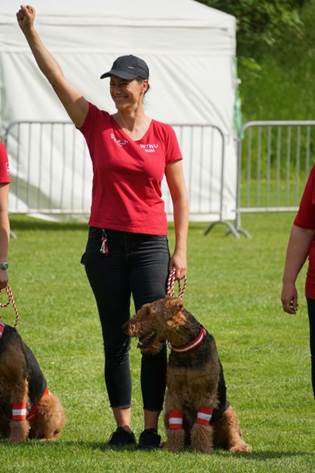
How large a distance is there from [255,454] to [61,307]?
16.8 feet

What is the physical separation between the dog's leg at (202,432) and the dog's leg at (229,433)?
0.45 ft

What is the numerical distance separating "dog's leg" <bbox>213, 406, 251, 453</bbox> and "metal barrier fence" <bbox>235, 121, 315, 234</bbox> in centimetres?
996

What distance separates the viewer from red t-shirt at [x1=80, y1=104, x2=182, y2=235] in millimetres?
6969

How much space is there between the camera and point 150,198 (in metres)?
7.05

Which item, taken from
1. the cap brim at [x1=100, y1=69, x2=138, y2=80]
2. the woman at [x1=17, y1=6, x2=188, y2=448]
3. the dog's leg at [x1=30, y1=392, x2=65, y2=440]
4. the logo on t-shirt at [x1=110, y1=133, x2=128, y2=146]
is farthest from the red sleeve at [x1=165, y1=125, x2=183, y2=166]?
the dog's leg at [x1=30, y1=392, x2=65, y2=440]

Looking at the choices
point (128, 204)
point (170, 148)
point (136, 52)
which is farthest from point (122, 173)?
point (136, 52)

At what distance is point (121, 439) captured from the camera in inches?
287

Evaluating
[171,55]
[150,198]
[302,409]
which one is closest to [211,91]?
[171,55]

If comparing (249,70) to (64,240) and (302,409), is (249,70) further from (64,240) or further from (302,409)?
(302,409)

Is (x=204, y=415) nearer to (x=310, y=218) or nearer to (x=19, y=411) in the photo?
(x=19, y=411)

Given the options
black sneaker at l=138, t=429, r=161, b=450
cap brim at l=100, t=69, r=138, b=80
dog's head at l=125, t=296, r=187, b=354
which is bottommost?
black sneaker at l=138, t=429, r=161, b=450

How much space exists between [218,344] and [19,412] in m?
3.45

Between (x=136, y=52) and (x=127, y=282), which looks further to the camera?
(x=136, y=52)

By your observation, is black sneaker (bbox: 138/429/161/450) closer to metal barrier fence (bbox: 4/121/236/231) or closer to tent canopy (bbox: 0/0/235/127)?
metal barrier fence (bbox: 4/121/236/231)
